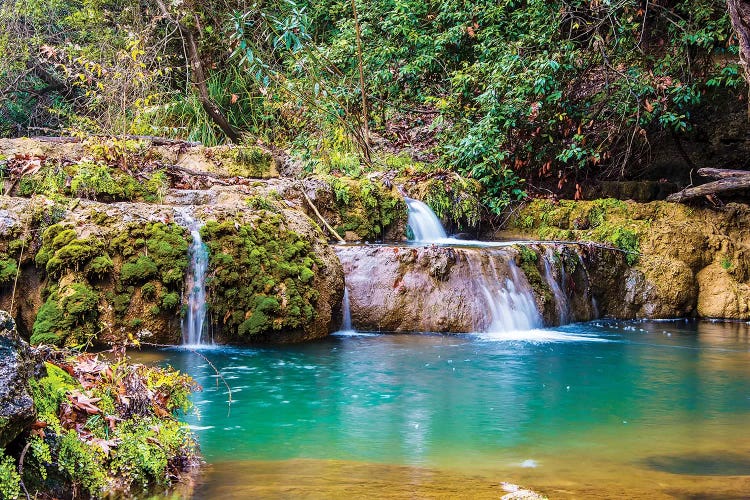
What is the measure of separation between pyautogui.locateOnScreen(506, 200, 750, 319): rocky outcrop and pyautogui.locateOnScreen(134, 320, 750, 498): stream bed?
6.98 feet

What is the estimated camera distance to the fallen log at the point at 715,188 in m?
11.6

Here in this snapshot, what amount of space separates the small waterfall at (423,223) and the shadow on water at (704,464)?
7.61 metres

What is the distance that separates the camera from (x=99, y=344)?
7.96 m

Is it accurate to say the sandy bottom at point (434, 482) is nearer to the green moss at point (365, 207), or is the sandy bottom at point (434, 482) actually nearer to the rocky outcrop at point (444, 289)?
the rocky outcrop at point (444, 289)

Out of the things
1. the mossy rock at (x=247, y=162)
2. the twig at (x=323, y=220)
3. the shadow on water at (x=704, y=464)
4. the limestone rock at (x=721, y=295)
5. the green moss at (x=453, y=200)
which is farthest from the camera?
the mossy rock at (x=247, y=162)

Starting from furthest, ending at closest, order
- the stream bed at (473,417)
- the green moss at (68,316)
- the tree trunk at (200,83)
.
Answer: the tree trunk at (200,83), the green moss at (68,316), the stream bed at (473,417)

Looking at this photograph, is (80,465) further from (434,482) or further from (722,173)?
(722,173)

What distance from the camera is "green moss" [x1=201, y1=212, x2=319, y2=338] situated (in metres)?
8.66

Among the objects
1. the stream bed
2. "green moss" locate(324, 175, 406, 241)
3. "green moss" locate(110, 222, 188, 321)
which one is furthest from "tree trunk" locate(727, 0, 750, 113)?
"green moss" locate(110, 222, 188, 321)

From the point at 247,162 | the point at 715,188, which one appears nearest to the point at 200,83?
the point at 247,162

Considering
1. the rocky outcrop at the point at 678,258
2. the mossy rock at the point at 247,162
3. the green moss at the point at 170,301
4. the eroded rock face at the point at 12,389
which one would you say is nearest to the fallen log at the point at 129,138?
the mossy rock at the point at 247,162

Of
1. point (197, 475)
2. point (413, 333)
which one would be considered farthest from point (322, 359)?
point (197, 475)

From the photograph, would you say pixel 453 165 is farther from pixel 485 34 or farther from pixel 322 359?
pixel 322 359

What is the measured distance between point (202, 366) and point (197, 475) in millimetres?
3447
